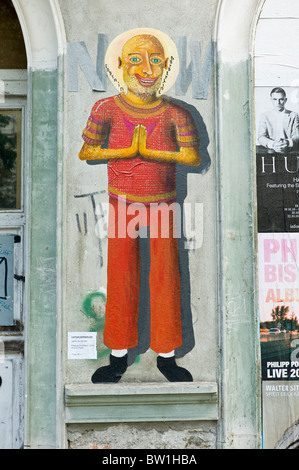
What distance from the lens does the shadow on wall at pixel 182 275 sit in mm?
4312

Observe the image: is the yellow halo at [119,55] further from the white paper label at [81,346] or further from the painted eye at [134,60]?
the white paper label at [81,346]

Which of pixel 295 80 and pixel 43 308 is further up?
pixel 295 80

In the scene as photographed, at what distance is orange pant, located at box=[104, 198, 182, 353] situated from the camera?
14.2 ft

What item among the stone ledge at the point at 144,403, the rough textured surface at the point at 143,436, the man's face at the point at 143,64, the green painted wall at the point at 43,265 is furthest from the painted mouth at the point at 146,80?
the rough textured surface at the point at 143,436

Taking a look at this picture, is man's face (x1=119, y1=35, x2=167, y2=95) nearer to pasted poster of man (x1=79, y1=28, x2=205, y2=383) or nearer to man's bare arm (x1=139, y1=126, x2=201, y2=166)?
pasted poster of man (x1=79, y1=28, x2=205, y2=383)

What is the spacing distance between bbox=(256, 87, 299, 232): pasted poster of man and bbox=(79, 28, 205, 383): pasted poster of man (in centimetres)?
60

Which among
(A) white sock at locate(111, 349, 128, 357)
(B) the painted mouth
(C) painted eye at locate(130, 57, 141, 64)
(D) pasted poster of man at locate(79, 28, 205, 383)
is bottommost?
(A) white sock at locate(111, 349, 128, 357)

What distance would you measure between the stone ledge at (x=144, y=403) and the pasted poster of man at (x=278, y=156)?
158 cm

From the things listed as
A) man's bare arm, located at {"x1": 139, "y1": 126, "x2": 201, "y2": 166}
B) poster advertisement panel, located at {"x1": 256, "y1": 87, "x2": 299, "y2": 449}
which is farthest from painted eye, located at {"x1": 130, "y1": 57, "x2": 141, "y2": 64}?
poster advertisement panel, located at {"x1": 256, "y1": 87, "x2": 299, "y2": 449}

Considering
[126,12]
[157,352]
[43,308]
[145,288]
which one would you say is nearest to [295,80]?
[126,12]
